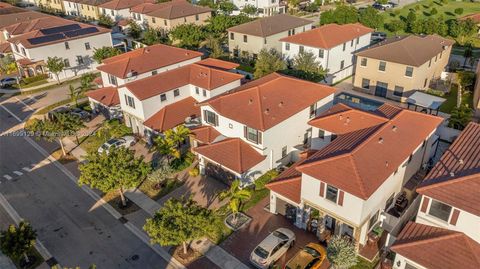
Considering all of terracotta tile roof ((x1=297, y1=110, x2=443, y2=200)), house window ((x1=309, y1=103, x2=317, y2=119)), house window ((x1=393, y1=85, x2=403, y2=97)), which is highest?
terracotta tile roof ((x1=297, y1=110, x2=443, y2=200))

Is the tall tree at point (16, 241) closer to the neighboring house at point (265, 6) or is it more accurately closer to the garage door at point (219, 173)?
the garage door at point (219, 173)

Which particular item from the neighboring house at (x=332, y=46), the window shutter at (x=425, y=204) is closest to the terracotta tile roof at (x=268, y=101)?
the window shutter at (x=425, y=204)

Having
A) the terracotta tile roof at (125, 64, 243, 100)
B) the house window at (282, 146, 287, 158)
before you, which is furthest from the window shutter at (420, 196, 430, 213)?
the terracotta tile roof at (125, 64, 243, 100)

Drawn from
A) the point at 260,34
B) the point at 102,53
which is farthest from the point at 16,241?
the point at 260,34

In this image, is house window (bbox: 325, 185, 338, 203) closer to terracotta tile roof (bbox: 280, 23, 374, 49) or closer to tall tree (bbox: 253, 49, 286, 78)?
tall tree (bbox: 253, 49, 286, 78)

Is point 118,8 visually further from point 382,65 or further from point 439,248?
point 439,248

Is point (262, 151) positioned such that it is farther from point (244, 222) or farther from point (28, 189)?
point (28, 189)

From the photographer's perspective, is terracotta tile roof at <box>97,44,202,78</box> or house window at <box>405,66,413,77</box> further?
terracotta tile roof at <box>97,44,202,78</box>
